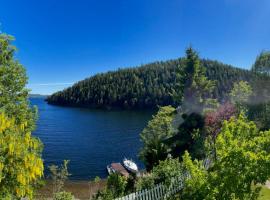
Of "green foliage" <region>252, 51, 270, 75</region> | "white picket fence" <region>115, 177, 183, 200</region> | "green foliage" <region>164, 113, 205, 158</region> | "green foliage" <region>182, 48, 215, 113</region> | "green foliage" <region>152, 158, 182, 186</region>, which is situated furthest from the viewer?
"green foliage" <region>252, 51, 270, 75</region>

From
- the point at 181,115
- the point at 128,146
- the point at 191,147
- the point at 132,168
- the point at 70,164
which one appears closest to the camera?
the point at 191,147

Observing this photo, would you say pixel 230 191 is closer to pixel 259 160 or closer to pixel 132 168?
pixel 259 160

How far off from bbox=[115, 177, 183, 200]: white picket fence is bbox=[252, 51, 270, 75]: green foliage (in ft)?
117

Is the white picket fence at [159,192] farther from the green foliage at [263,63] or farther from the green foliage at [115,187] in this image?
the green foliage at [263,63]

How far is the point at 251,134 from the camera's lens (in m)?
15.3

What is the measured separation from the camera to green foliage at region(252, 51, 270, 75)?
46.5m

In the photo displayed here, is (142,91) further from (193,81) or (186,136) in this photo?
(186,136)

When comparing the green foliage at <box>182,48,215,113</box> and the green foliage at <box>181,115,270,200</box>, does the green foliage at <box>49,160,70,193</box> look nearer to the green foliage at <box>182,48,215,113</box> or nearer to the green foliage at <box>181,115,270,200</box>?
the green foliage at <box>181,115,270,200</box>

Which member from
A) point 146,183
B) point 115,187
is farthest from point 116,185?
point 146,183

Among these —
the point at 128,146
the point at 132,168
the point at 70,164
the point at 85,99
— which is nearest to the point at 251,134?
the point at 132,168

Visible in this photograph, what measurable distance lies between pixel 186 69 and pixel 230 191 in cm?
3281

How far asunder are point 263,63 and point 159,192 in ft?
124

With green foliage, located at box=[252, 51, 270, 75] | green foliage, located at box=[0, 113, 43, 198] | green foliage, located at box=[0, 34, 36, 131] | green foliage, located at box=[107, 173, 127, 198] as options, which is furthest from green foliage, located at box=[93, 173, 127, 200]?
green foliage, located at box=[252, 51, 270, 75]

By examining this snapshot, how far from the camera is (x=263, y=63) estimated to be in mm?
46938
